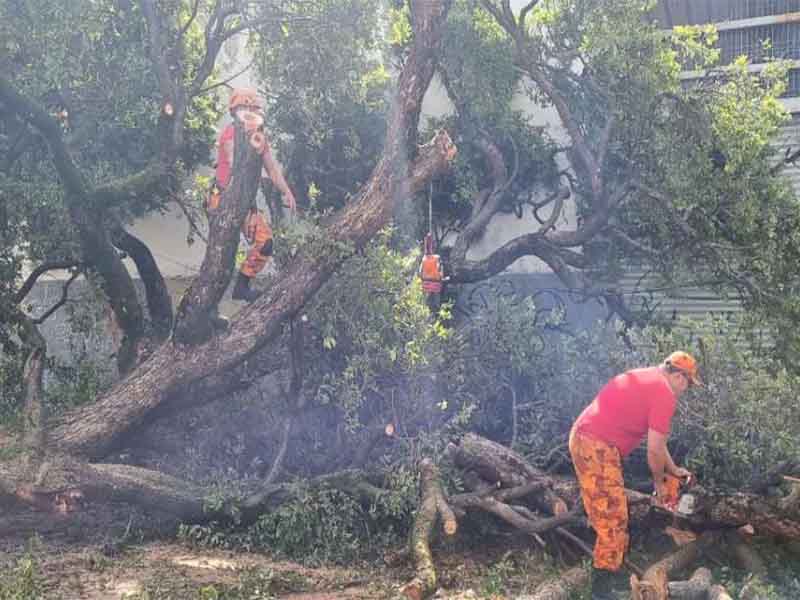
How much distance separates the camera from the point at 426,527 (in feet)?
16.8

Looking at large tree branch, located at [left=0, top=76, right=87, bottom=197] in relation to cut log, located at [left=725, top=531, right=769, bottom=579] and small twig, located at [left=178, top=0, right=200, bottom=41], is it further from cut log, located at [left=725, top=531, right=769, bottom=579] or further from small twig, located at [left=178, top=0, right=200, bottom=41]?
cut log, located at [left=725, top=531, right=769, bottom=579]

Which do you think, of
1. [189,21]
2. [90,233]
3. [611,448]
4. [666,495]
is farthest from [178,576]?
[189,21]

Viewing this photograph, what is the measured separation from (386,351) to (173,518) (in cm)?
207

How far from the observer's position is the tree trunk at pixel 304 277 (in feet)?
20.3

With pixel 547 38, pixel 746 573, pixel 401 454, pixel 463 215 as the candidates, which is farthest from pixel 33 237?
pixel 746 573

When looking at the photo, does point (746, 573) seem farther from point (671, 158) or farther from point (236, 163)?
point (236, 163)

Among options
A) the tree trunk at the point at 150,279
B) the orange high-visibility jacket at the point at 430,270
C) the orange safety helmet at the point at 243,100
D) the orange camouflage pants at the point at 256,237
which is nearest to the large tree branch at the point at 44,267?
the tree trunk at the point at 150,279

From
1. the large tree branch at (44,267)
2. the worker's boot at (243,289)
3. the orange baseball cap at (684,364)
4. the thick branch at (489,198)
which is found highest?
the thick branch at (489,198)

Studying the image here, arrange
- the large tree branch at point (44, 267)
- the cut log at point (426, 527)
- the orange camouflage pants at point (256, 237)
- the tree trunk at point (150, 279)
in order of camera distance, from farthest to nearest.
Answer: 1. the tree trunk at point (150, 279)
2. the large tree branch at point (44, 267)
3. the orange camouflage pants at point (256, 237)
4. the cut log at point (426, 527)

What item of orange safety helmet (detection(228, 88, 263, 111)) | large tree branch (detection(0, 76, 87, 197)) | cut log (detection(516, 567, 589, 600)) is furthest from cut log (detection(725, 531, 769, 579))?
large tree branch (detection(0, 76, 87, 197))

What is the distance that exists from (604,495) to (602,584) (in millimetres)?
632

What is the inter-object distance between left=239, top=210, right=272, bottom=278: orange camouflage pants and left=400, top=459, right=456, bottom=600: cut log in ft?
7.64

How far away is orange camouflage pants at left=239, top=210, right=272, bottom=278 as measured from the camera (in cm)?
664

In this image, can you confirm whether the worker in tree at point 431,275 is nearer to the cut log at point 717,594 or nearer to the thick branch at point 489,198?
the thick branch at point 489,198
